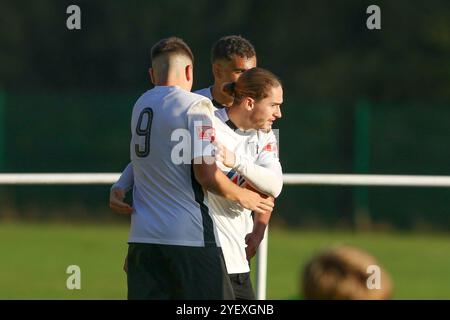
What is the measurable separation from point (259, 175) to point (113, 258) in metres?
10.5

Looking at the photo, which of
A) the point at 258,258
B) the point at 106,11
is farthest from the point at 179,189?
the point at 106,11

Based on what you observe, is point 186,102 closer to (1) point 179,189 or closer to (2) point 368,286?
(1) point 179,189

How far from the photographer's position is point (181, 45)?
5.53 metres

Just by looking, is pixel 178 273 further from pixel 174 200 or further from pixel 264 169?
pixel 264 169

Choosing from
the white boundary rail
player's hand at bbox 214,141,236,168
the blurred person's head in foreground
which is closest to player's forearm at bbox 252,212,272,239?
player's hand at bbox 214,141,236,168

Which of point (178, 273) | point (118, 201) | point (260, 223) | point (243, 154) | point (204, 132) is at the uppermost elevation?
point (204, 132)

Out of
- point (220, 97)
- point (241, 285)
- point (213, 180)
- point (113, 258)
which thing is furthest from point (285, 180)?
point (113, 258)

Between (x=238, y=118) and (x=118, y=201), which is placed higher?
(x=238, y=118)

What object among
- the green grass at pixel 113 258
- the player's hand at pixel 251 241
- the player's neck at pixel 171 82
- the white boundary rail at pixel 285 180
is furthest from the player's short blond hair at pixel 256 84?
the green grass at pixel 113 258

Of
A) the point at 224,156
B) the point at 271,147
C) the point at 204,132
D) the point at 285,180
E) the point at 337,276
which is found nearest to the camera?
the point at 337,276

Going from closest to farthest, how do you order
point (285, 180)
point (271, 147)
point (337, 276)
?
point (337, 276), point (271, 147), point (285, 180)

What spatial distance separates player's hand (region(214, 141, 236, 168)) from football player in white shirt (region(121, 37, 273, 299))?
0.26ft

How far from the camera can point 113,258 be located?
1577cm

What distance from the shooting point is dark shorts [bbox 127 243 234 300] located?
210 inches
